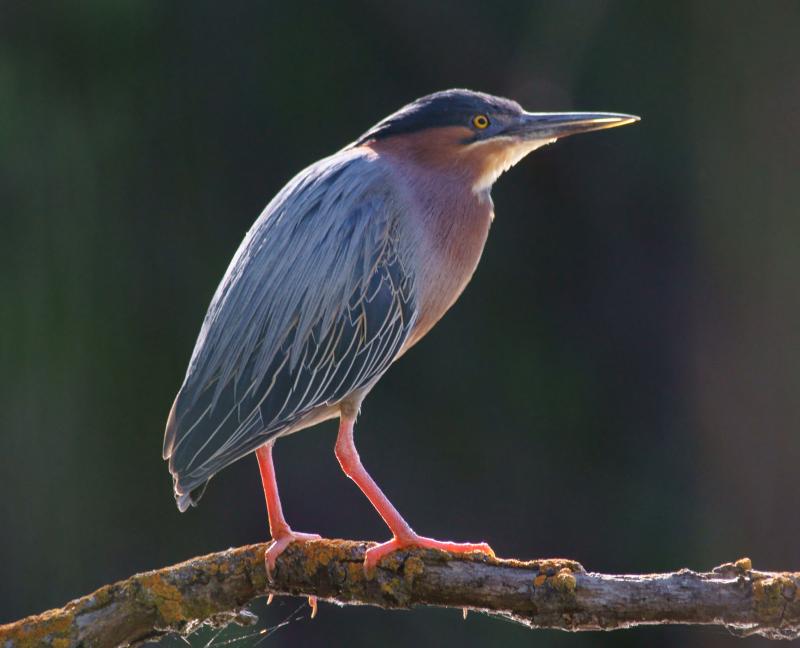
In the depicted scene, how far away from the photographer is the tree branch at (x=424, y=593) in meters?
1.77

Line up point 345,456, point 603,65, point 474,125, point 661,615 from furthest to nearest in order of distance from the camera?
point 603,65 < point 474,125 < point 345,456 < point 661,615

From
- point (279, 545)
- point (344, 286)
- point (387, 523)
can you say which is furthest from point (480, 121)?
point (279, 545)

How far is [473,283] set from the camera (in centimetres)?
518

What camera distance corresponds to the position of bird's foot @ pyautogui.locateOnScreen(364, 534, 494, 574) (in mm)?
2000

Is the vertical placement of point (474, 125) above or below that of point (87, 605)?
above

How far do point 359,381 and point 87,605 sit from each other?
0.67 metres

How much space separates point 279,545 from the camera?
2078 mm

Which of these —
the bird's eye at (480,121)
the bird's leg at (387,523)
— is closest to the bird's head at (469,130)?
the bird's eye at (480,121)

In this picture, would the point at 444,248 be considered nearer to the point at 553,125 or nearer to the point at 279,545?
the point at 553,125

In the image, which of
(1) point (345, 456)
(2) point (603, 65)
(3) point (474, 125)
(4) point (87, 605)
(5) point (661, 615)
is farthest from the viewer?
(2) point (603, 65)

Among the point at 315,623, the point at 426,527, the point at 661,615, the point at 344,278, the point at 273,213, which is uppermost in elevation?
the point at 273,213

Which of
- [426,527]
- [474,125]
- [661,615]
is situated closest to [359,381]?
[474,125]

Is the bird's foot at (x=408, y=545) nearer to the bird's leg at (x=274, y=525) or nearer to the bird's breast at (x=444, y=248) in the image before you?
the bird's leg at (x=274, y=525)

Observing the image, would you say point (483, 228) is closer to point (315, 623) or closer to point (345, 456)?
point (345, 456)
